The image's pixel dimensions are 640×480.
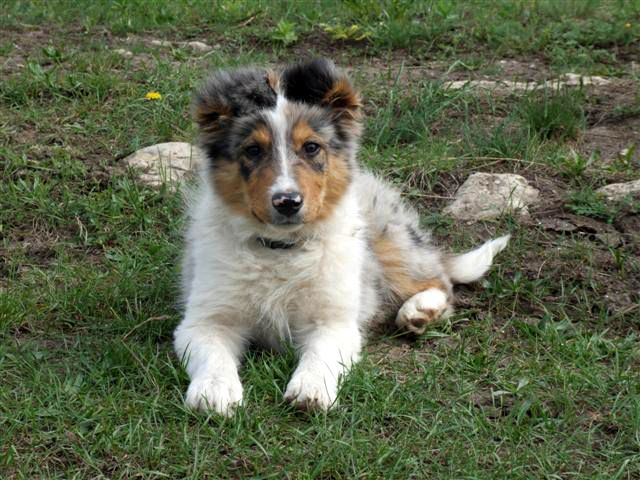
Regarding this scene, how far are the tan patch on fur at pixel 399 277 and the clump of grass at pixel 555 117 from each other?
1.86 metres

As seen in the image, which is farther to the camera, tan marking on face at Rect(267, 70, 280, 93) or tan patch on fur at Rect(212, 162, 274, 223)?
tan marking on face at Rect(267, 70, 280, 93)

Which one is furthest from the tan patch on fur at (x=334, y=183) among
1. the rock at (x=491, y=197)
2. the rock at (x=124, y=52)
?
the rock at (x=124, y=52)

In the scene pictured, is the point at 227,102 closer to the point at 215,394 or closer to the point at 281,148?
the point at 281,148

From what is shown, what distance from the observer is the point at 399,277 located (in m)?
5.52

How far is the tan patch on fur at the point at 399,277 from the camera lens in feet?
18.0

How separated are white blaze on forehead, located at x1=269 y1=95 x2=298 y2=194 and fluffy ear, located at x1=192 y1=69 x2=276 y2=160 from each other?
3.0 inches

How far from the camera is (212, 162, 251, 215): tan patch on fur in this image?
472 centimetres

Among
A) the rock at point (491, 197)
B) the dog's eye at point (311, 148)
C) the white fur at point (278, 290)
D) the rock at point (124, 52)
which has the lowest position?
the rock at point (124, 52)

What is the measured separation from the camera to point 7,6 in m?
9.44

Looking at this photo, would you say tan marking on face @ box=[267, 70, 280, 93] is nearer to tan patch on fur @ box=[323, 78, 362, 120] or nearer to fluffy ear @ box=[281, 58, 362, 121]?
fluffy ear @ box=[281, 58, 362, 121]

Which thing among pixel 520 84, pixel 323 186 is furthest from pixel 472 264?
pixel 520 84

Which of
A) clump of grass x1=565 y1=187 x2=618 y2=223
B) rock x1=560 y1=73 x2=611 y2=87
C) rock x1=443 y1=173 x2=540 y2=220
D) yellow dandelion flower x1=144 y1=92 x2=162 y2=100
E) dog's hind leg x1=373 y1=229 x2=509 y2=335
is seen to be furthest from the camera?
rock x1=560 y1=73 x2=611 y2=87

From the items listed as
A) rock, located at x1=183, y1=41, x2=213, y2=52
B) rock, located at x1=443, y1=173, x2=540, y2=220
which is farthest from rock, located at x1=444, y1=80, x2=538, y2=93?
rock, located at x1=183, y1=41, x2=213, y2=52

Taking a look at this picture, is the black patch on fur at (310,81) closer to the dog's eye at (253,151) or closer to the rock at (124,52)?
the dog's eye at (253,151)
